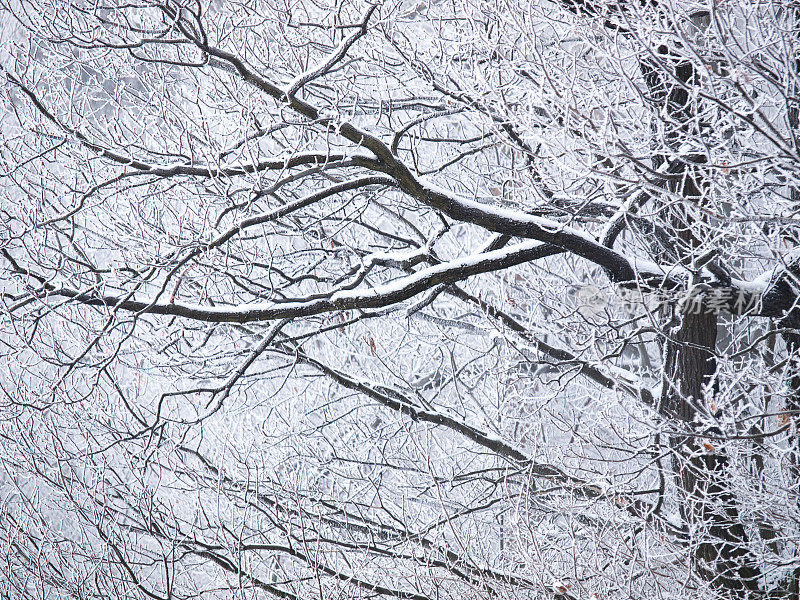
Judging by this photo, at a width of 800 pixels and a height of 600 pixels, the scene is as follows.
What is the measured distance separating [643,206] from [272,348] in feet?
10.2

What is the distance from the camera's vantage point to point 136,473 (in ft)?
18.4

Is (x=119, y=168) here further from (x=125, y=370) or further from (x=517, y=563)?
(x=125, y=370)

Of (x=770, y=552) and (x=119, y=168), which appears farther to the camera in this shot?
(x=119, y=168)

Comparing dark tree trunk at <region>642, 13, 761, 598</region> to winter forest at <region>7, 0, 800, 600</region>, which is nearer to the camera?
winter forest at <region>7, 0, 800, 600</region>

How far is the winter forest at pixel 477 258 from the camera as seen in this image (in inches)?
135

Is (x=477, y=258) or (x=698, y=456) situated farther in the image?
(x=698, y=456)

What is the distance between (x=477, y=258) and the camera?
13.4 feet

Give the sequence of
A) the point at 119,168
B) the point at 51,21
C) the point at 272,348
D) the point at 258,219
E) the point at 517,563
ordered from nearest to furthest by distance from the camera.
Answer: the point at 258,219, the point at 51,21, the point at 517,563, the point at 272,348, the point at 119,168

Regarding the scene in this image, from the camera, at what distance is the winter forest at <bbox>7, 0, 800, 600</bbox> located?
11.2 ft

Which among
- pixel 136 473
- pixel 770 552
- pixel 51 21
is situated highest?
pixel 51 21

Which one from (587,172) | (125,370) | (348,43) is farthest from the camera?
(125,370)

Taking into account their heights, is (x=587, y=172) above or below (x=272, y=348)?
below

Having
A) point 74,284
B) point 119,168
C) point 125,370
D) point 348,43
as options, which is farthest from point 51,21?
point 125,370

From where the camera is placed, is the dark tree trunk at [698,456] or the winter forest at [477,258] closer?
the winter forest at [477,258]
